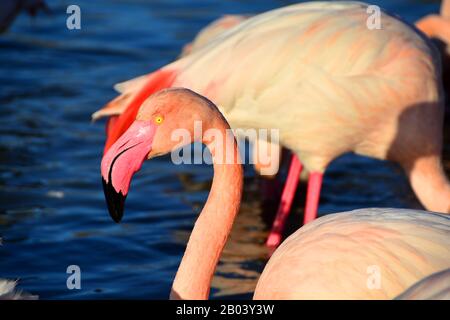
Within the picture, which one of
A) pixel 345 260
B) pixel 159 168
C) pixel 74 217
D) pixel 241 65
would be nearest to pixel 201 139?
pixel 345 260

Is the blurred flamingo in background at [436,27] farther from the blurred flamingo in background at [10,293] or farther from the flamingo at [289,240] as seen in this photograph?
the blurred flamingo in background at [10,293]

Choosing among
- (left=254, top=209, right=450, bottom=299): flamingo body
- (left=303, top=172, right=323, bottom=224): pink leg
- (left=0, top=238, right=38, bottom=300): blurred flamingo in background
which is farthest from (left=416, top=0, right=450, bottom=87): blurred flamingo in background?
(left=0, top=238, right=38, bottom=300): blurred flamingo in background

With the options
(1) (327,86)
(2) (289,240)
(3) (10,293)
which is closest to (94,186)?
(1) (327,86)

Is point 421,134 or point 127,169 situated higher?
point 127,169

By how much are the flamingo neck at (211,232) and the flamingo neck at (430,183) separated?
2127mm

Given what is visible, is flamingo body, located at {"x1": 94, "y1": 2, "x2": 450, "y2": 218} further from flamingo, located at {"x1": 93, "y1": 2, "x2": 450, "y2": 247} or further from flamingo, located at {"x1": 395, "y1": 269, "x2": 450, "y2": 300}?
flamingo, located at {"x1": 395, "y1": 269, "x2": 450, "y2": 300}

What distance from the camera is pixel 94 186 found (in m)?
7.32

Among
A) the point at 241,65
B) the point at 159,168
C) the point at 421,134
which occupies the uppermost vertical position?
the point at 241,65

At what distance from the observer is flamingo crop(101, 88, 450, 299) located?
4.09 metres

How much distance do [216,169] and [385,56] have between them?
1.95 metres

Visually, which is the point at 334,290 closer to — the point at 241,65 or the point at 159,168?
the point at 241,65

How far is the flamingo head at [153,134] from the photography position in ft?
14.1

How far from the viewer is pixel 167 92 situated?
4.31 metres
